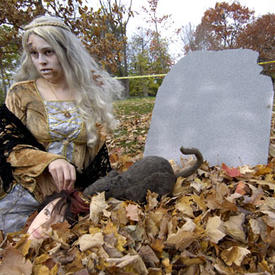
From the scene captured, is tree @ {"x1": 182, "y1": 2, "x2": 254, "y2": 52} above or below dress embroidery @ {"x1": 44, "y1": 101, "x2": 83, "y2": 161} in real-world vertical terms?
above

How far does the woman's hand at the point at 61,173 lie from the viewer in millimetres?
1397

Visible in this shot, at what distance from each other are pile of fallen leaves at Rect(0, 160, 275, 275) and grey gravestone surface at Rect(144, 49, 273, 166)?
24.4 inches

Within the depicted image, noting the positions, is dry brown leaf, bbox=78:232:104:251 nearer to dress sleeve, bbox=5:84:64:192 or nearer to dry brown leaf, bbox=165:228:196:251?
dry brown leaf, bbox=165:228:196:251

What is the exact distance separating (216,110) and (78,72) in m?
1.43

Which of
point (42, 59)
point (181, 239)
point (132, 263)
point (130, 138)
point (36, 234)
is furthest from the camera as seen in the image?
point (130, 138)

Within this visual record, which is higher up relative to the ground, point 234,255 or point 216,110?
→ point 216,110

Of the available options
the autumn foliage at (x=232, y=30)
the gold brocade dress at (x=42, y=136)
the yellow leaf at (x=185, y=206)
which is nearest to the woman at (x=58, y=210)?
the gold brocade dress at (x=42, y=136)

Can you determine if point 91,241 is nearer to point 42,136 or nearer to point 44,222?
point 44,222

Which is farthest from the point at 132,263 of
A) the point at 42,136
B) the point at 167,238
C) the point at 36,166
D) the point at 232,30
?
the point at 232,30

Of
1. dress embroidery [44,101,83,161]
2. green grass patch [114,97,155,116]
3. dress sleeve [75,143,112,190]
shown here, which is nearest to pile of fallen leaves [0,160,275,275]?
dress sleeve [75,143,112,190]

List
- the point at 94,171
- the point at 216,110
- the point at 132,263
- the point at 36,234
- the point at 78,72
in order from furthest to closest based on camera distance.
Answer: the point at 216,110 → the point at 94,171 → the point at 78,72 → the point at 36,234 → the point at 132,263

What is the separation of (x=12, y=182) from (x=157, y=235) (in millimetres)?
1029

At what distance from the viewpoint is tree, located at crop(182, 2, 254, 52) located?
56.9 ft

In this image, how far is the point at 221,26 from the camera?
17.7 m
